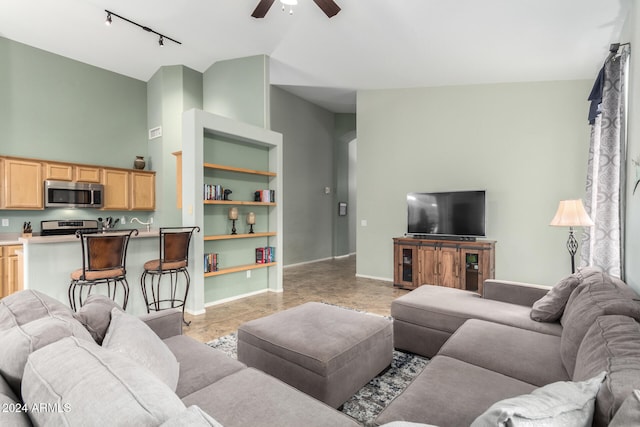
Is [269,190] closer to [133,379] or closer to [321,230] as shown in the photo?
[321,230]

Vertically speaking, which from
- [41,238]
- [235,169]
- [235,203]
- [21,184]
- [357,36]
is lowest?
[41,238]

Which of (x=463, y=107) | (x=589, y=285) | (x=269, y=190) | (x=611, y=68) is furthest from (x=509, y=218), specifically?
(x=269, y=190)

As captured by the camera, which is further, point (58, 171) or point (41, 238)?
point (58, 171)

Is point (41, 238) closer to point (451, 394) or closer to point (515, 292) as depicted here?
point (451, 394)

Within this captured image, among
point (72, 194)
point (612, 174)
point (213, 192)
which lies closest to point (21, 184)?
point (72, 194)

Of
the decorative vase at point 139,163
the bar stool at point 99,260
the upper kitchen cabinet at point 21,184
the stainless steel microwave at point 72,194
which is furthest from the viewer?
the decorative vase at point 139,163

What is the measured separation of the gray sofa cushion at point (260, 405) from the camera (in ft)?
3.93

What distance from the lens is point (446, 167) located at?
5.37 m

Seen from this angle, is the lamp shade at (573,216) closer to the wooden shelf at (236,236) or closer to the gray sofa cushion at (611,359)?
Result: the gray sofa cushion at (611,359)

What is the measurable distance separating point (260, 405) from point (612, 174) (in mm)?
3395

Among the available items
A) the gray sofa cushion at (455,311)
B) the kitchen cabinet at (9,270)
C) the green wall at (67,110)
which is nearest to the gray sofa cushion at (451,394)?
the gray sofa cushion at (455,311)

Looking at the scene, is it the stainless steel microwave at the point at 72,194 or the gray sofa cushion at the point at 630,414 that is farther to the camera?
the stainless steel microwave at the point at 72,194

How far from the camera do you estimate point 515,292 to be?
288 centimetres

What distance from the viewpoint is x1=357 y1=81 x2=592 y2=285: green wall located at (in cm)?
458
